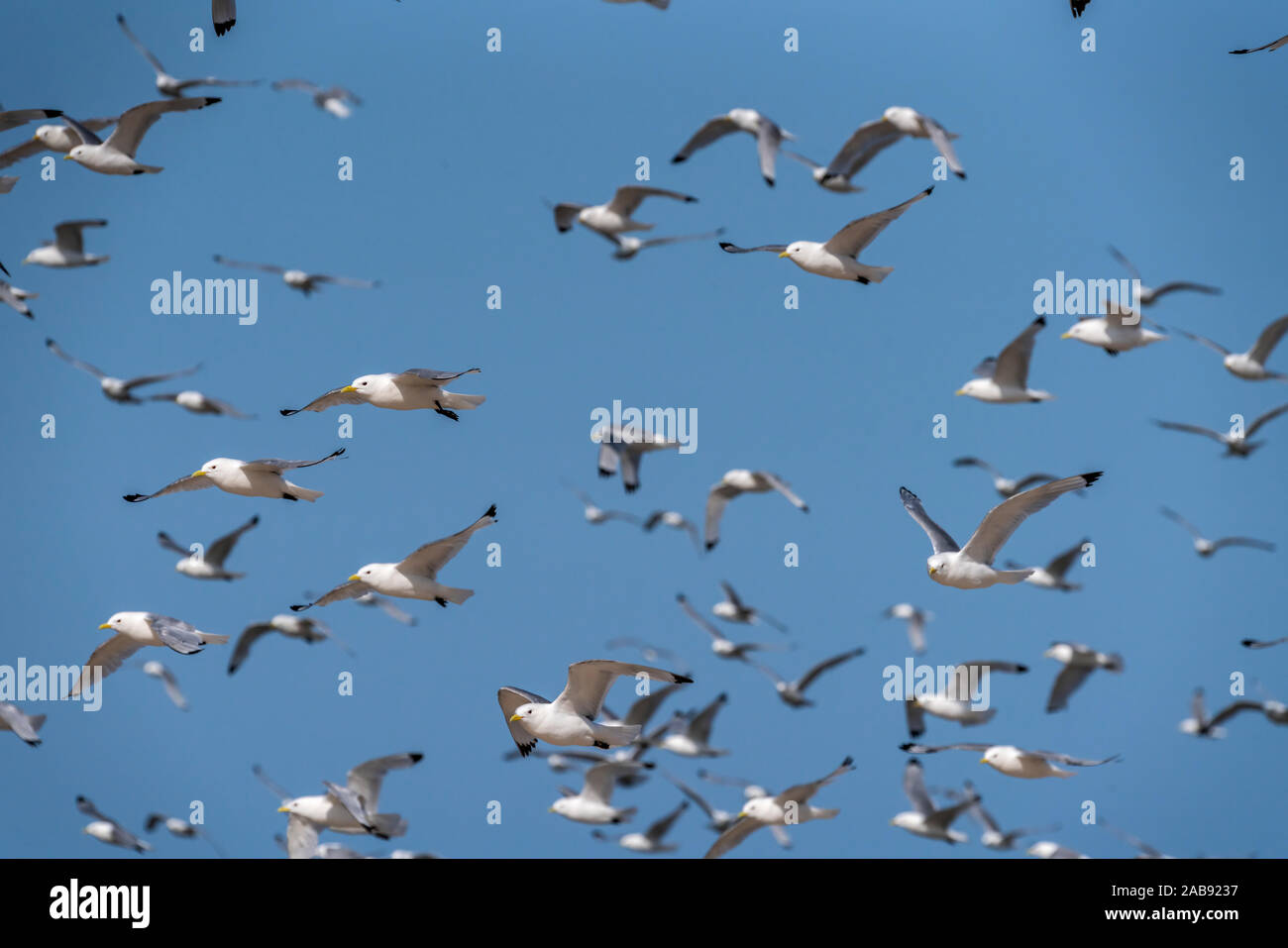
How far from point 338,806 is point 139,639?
2.04 m

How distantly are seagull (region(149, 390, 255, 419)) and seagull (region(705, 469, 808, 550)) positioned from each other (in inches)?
201

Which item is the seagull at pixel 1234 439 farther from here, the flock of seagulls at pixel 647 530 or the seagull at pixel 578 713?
the seagull at pixel 578 713

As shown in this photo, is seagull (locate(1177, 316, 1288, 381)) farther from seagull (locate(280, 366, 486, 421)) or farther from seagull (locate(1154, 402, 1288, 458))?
seagull (locate(280, 366, 486, 421))

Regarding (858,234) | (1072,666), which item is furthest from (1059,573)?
(858,234)

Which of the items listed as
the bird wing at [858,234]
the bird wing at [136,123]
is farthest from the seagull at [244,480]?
the bird wing at [858,234]

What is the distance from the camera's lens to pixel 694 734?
1980 cm

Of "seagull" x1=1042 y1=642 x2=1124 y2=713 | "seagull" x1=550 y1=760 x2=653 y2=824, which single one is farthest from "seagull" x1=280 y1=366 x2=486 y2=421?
"seagull" x1=1042 y1=642 x2=1124 y2=713

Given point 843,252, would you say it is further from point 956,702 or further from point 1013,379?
point 956,702

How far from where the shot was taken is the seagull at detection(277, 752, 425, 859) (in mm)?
13781

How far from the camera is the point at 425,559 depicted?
12.7m

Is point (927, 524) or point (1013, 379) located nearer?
point (927, 524)

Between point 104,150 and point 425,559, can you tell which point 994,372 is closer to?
point 425,559
